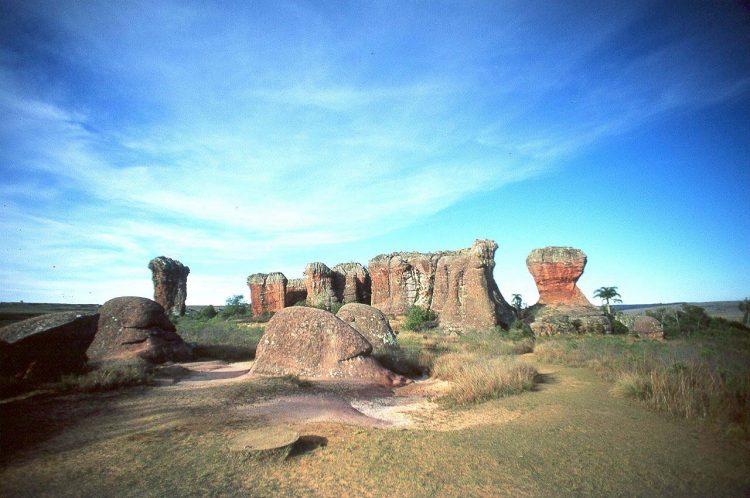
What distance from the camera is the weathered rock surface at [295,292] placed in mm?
36094

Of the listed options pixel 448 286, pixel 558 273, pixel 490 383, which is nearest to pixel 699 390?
pixel 490 383

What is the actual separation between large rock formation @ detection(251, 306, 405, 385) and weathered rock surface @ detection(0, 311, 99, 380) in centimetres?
411

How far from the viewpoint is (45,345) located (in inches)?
312

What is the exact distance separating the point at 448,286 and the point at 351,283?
11.6m

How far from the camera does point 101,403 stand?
21.3ft

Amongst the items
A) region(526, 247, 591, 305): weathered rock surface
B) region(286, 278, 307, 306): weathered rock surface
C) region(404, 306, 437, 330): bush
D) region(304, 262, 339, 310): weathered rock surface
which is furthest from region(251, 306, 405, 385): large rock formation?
region(286, 278, 307, 306): weathered rock surface

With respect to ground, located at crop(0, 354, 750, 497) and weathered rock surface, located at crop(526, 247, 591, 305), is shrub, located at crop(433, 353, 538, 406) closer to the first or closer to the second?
ground, located at crop(0, 354, 750, 497)

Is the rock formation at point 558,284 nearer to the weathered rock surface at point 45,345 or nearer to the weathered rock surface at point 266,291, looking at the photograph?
the weathered rock surface at point 45,345

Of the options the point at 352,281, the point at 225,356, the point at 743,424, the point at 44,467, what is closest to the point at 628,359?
the point at 743,424

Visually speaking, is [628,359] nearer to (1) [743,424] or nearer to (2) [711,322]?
(1) [743,424]

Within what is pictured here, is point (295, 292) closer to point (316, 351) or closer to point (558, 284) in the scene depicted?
point (558, 284)

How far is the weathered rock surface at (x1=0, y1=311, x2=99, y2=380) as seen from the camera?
736 centimetres

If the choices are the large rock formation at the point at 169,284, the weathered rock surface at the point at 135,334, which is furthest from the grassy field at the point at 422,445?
the large rock formation at the point at 169,284

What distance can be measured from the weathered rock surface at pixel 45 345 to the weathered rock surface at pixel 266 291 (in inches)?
1077
